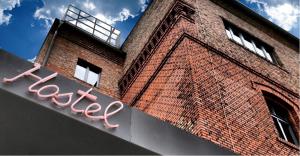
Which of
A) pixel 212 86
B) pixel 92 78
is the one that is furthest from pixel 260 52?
pixel 92 78

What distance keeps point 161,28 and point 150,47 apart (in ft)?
2.41

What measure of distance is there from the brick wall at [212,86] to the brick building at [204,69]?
0.10 feet

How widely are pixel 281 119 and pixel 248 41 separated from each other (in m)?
3.37

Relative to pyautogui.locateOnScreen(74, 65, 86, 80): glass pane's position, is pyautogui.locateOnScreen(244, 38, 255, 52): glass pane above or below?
above

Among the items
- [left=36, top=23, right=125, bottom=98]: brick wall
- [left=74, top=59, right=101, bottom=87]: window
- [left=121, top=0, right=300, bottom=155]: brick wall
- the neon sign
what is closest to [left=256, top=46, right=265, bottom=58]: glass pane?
[left=121, top=0, right=300, bottom=155]: brick wall

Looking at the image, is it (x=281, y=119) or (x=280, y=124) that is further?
(x=281, y=119)

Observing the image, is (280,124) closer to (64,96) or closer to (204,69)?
(204,69)

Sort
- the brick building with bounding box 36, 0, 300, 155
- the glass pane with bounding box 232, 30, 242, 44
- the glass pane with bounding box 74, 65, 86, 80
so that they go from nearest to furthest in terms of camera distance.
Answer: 1. the brick building with bounding box 36, 0, 300, 155
2. the glass pane with bounding box 232, 30, 242, 44
3. the glass pane with bounding box 74, 65, 86, 80

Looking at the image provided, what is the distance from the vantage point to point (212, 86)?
8.31 metres

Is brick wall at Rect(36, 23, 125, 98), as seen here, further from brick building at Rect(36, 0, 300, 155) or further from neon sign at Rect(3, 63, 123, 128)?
neon sign at Rect(3, 63, 123, 128)

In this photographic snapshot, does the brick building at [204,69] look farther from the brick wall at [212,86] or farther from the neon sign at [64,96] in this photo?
the neon sign at [64,96]

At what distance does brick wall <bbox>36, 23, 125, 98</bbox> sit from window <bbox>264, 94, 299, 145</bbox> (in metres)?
5.00

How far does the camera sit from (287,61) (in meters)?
12.6

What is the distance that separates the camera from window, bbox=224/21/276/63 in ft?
37.9
